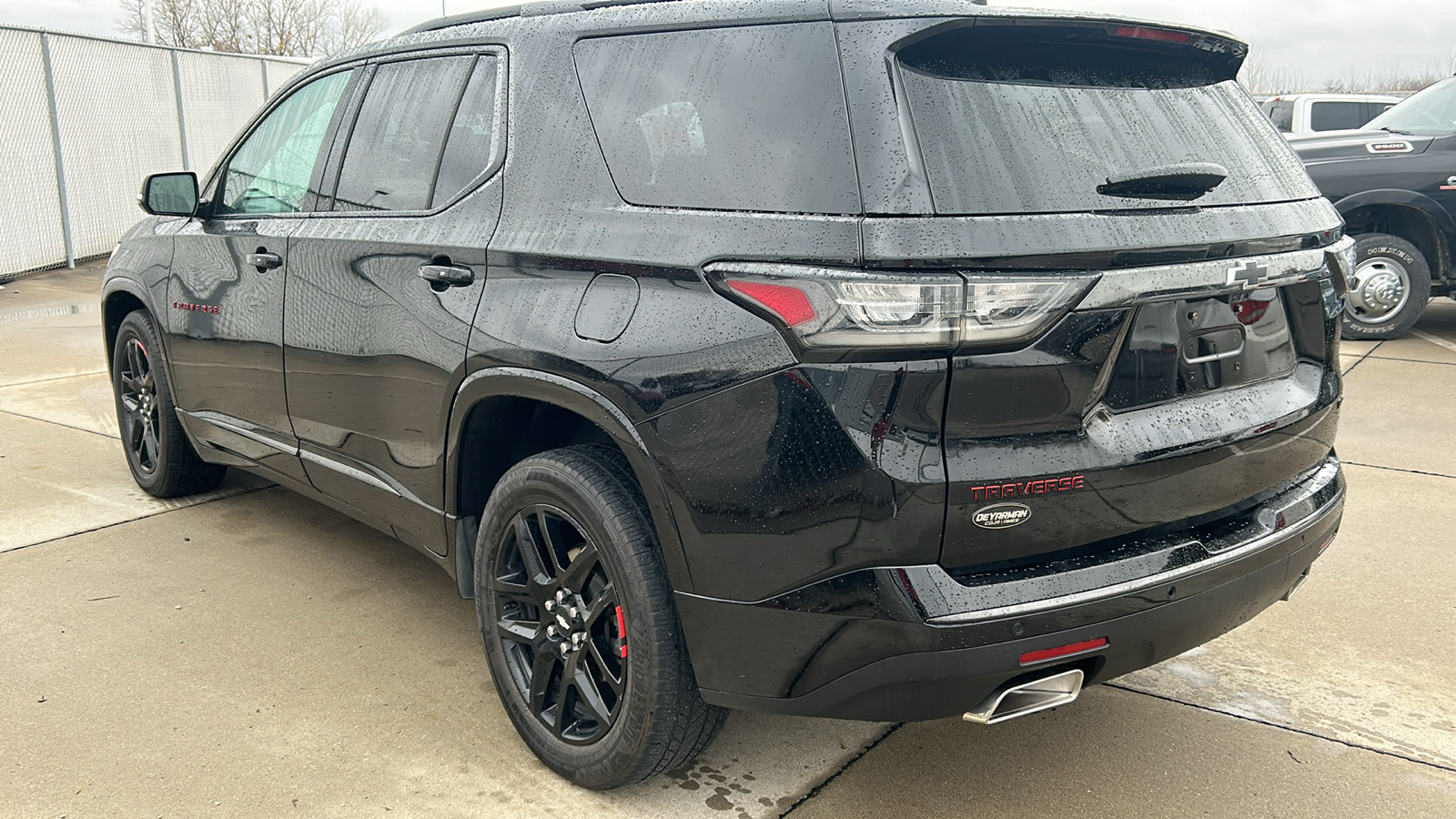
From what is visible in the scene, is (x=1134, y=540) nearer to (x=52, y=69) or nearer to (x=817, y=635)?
(x=817, y=635)

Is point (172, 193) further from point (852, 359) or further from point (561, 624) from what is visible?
point (852, 359)

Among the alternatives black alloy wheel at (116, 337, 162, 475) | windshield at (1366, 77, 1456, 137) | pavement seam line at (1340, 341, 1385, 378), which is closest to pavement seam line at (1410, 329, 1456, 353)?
pavement seam line at (1340, 341, 1385, 378)

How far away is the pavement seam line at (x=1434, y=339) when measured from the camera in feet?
26.6

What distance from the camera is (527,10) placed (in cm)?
291

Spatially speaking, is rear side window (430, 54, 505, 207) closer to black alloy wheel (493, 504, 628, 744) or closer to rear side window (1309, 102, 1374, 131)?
black alloy wheel (493, 504, 628, 744)

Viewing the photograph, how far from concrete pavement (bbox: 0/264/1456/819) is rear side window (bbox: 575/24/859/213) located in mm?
1386

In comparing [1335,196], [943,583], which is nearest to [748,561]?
[943,583]

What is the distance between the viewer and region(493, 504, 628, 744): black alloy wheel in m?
2.55

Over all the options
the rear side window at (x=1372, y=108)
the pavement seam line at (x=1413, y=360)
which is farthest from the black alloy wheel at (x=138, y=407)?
the rear side window at (x=1372, y=108)

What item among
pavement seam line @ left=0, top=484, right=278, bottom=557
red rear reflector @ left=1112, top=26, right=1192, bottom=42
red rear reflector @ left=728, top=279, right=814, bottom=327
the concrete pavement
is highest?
red rear reflector @ left=1112, top=26, right=1192, bottom=42

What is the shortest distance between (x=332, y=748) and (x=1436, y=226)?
25.6 ft

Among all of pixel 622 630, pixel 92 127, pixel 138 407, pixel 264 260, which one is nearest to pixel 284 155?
pixel 264 260

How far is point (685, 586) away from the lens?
2287 millimetres

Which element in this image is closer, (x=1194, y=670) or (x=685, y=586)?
(x=685, y=586)
